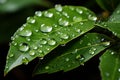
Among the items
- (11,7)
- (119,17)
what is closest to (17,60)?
(119,17)

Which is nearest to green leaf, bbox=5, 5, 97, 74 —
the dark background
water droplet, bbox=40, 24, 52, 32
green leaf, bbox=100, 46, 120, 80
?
water droplet, bbox=40, 24, 52, 32

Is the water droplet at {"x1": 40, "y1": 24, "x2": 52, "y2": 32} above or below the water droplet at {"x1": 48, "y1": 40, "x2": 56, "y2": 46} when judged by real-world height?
above

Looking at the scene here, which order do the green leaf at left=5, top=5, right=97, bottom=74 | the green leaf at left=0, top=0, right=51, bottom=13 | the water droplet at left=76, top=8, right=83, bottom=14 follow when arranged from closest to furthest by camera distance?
the green leaf at left=5, top=5, right=97, bottom=74 → the water droplet at left=76, top=8, right=83, bottom=14 → the green leaf at left=0, top=0, right=51, bottom=13

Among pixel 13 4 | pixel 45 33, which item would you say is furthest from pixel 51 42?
pixel 13 4

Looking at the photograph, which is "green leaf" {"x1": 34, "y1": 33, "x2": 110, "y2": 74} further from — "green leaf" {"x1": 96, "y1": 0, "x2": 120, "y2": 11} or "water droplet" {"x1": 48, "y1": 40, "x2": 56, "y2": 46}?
"green leaf" {"x1": 96, "y1": 0, "x2": 120, "y2": 11}

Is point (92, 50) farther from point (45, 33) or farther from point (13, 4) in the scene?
point (13, 4)
